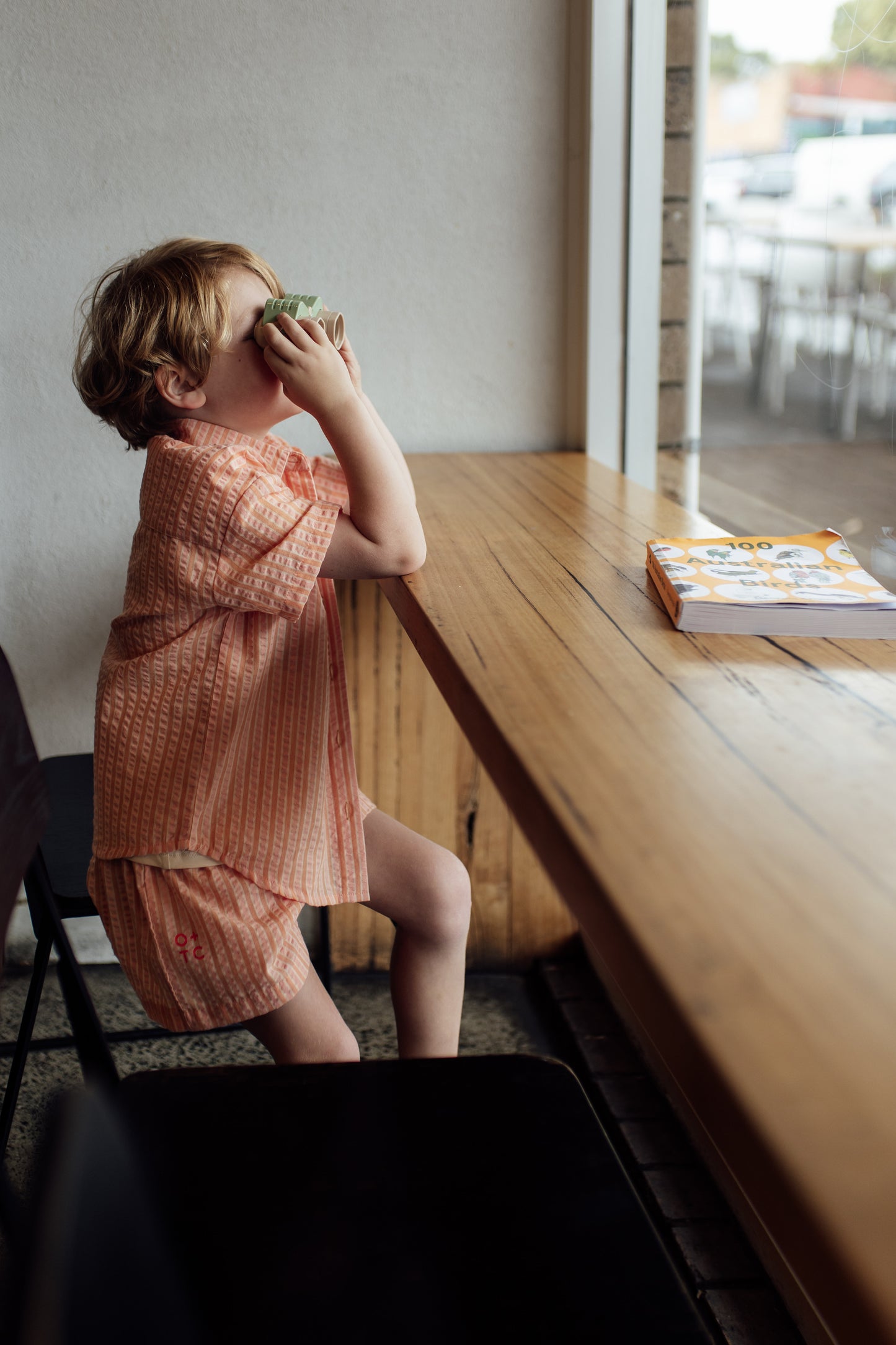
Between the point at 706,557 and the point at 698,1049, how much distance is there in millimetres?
727

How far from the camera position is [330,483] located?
48.8 inches

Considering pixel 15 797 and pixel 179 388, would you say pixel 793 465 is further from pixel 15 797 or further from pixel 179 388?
pixel 15 797

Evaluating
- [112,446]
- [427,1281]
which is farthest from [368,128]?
[427,1281]

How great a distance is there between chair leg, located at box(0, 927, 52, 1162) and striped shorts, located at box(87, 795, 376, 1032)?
2.7 inches

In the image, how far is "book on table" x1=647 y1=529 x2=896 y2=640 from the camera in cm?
92

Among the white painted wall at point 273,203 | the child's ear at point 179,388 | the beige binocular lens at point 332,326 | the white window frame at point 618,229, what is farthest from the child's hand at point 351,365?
the white window frame at point 618,229

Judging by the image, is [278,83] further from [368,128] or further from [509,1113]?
[509,1113]

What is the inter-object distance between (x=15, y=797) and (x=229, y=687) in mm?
309

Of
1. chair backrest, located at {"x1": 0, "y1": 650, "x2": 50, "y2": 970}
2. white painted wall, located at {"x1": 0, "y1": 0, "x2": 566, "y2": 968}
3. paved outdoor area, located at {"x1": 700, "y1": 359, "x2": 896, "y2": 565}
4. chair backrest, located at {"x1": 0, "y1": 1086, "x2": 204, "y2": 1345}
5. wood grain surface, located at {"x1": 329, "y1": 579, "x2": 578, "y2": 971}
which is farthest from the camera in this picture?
wood grain surface, located at {"x1": 329, "y1": 579, "x2": 578, "y2": 971}

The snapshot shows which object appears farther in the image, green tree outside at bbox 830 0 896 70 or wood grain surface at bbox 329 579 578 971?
wood grain surface at bbox 329 579 578 971

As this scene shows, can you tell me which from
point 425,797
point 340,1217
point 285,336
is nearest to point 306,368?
point 285,336

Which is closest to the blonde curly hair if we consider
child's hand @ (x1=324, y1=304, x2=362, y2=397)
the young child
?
the young child

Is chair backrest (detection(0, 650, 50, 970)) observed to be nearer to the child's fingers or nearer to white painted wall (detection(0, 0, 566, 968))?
the child's fingers

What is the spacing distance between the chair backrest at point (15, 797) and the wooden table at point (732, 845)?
35cm
